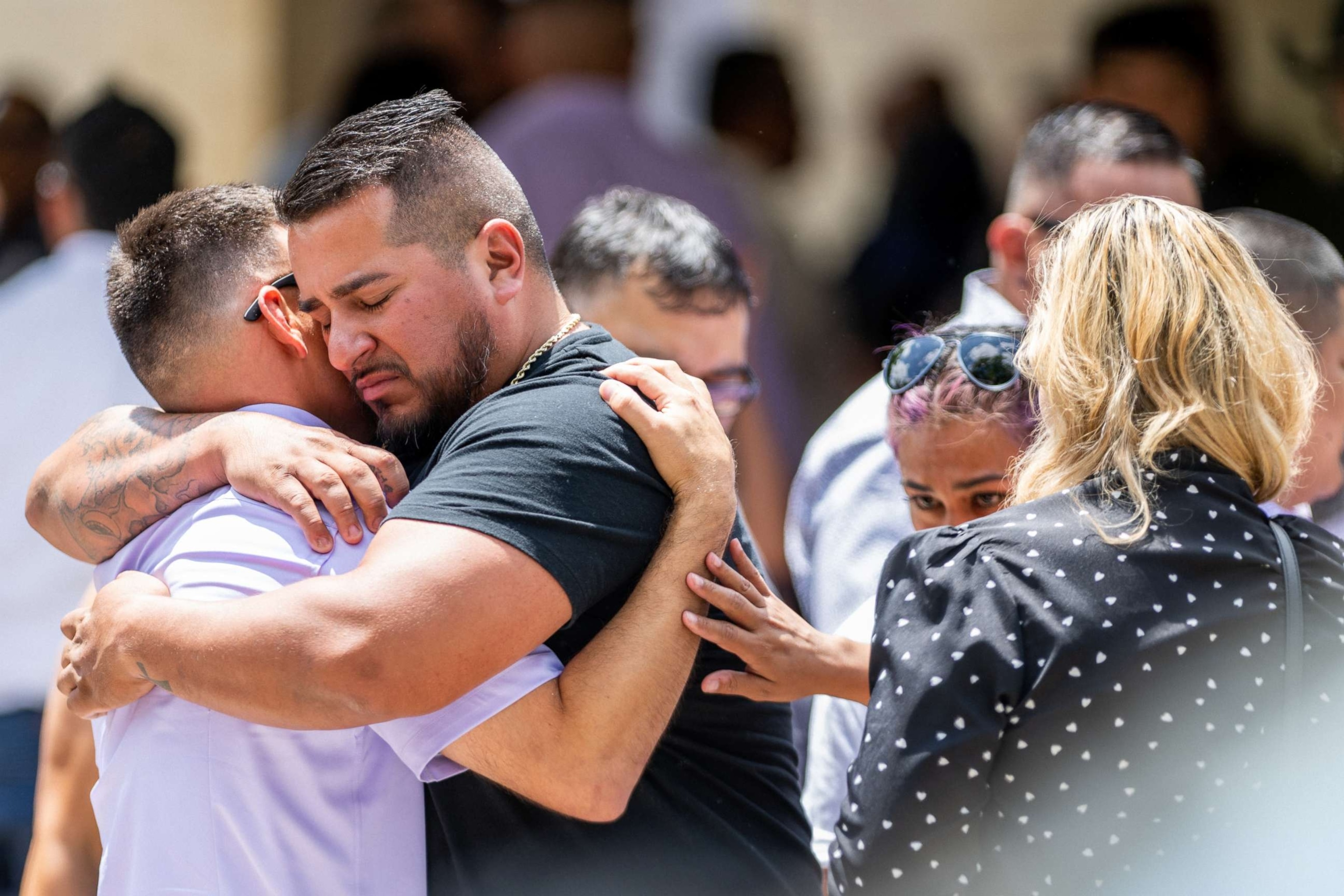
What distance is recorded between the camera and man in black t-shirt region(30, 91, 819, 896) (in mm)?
1530

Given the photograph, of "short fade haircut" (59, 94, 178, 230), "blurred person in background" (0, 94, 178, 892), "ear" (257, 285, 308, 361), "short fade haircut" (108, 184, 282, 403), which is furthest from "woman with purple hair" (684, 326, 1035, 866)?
"short fade haircut" (59, 94, 178, 230)

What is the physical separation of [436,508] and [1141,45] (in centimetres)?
358

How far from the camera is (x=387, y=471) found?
71.2 inches

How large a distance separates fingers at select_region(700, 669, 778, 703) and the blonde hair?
0.43 metres

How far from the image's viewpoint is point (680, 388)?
5.94ft

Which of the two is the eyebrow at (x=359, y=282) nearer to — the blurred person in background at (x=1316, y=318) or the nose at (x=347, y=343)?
the nose at (x=347, y=343)

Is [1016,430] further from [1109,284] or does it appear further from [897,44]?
[897,44]

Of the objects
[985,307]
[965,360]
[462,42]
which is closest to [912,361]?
[965,360]

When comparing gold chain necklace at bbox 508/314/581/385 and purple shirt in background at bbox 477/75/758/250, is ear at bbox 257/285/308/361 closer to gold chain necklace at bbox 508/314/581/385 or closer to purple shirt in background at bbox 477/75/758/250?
gold chain necklace at bbox 508/314/581/385

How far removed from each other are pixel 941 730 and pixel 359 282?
3.15 ft

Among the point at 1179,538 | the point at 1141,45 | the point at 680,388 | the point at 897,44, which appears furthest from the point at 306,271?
the point at 897,44

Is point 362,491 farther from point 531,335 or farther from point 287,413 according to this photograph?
point 531,335

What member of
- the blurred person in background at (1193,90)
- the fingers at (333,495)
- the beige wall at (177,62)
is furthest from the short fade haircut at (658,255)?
the beige wall at (177,62)

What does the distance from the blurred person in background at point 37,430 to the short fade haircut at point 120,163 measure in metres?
0.04
